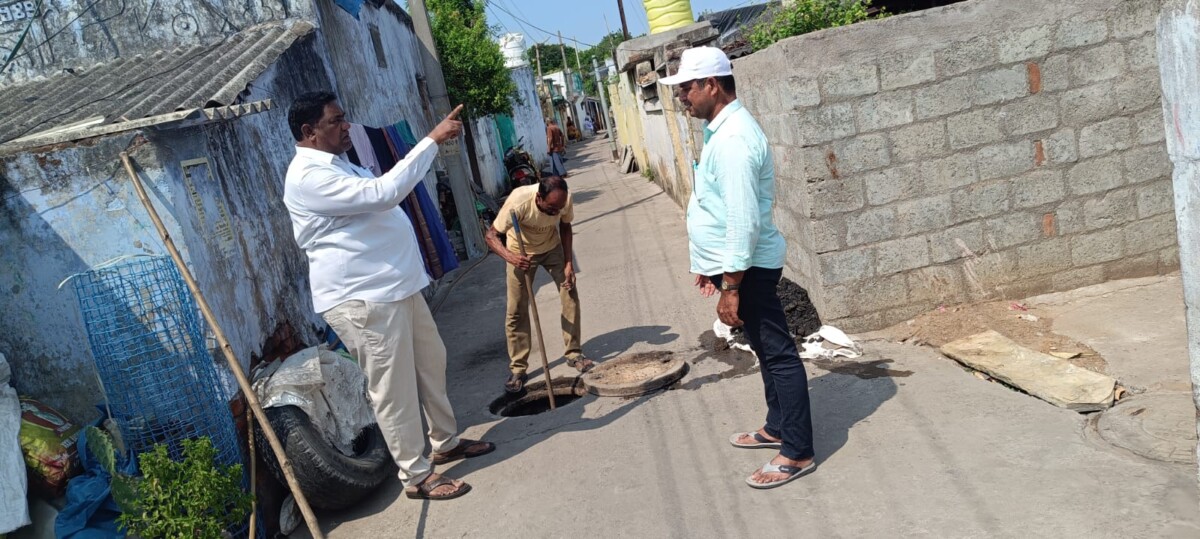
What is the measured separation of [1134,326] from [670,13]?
26.5 ft

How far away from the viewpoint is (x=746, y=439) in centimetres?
441

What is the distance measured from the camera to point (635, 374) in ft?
19.4

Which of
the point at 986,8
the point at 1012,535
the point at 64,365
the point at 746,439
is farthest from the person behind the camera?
the point at 986,8

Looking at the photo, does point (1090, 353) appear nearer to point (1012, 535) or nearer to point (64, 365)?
point (1012, 535)

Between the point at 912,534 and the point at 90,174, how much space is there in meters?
4.43

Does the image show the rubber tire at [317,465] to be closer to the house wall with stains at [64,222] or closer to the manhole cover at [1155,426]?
the house wall with stains at [64,222]

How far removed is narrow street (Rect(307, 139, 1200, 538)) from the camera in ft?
11.2

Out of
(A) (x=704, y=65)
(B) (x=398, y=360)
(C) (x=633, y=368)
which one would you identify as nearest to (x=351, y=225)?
(B) (x=398, y=360)

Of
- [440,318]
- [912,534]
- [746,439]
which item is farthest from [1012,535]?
[440,318]

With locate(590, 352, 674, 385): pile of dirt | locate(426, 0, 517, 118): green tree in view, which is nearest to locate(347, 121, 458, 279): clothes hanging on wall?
locate(590, 352, 674, 385): pile of dirt

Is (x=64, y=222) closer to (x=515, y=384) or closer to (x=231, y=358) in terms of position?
(x=231, y=358)

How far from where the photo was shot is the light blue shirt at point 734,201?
365cm

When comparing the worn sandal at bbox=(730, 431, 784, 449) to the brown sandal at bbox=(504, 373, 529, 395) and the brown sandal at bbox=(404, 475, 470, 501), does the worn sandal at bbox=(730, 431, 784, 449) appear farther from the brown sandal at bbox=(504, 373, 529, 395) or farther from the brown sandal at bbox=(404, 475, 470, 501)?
the brown sandal at bbox=(504, 373, 529, 395)

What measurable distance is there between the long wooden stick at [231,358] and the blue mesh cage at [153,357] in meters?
0.23
